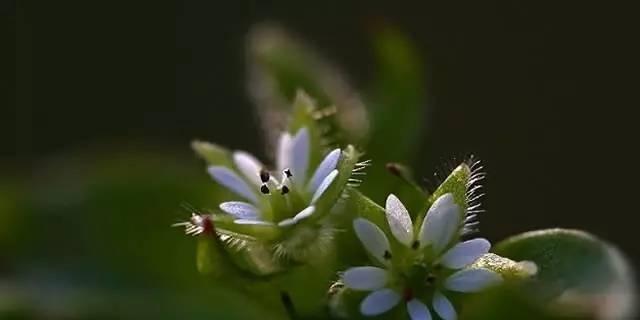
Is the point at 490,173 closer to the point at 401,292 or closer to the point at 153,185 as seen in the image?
the point at 153,185

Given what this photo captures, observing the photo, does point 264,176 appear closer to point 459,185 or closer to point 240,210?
point 240,210

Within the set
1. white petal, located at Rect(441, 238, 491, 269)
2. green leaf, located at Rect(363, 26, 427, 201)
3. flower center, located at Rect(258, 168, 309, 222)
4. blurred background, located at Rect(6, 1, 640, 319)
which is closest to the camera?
white petal, located at Rect(441, 238, 491, 269)

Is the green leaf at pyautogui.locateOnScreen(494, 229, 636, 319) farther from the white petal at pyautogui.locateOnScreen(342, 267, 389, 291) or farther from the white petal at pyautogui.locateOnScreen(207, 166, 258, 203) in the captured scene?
the white petal at pyautogui.locateOnScreen(207, 166, 258, 203)

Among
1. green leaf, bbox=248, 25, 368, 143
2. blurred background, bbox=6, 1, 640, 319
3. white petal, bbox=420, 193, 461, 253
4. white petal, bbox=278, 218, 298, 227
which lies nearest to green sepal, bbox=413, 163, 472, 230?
white petal, bbox=420, 193, 461, 253

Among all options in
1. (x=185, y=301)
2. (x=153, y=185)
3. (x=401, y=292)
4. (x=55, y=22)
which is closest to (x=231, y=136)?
(x=55, y=22)

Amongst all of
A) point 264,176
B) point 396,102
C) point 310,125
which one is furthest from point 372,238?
point 396,102

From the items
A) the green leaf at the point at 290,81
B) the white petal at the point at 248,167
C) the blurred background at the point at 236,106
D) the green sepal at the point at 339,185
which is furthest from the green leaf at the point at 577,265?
the blurred background at the point at 236,106
